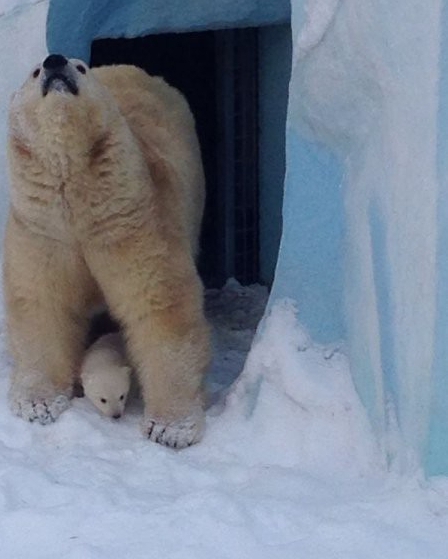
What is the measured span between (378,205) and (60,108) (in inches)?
33.1

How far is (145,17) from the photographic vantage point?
3.96 metres

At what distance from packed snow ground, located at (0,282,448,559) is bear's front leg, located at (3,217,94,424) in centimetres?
7

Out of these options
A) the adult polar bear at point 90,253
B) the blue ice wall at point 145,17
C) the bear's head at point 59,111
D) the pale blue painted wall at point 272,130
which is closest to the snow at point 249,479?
the adult polar bear at point 90,253

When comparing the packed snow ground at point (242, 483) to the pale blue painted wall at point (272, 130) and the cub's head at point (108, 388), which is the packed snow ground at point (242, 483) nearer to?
the cub's head at point (108, 388)

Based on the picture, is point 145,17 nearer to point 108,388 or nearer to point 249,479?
point 108,388

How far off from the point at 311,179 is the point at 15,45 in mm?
1206

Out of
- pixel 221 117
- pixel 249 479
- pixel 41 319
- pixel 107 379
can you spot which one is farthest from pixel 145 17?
pixel 249 479

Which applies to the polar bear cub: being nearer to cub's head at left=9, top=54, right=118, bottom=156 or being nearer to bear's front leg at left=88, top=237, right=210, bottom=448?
bear's front leg at left=88, top=237, right=210, bottom=448

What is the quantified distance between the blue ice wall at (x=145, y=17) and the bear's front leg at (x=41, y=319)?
2.69ft

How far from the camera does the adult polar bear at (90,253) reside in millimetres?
2967

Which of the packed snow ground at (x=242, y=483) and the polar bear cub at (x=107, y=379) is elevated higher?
the polar bear cub at (x=107, y=379)

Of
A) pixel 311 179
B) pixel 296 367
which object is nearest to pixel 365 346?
pixel 296 367

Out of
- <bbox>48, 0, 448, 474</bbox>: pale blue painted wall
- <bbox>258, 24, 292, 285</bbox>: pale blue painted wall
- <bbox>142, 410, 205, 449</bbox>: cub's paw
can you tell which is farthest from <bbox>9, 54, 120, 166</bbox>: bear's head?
<bbox>258, 24, 292, 285</bbox>: pale blue painted wall

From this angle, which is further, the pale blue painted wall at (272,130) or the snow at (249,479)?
the pale blue painted wall at (272,130)
